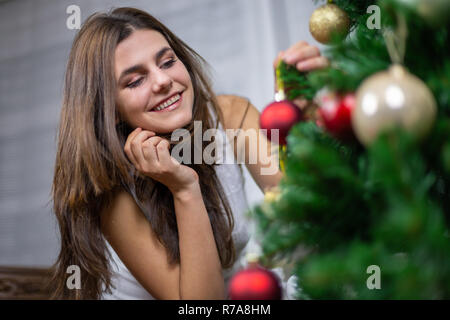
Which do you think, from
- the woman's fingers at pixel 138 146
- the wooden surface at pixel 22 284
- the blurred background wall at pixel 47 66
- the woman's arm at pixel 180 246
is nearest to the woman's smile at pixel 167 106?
the woman's fingers at pixel 138 146

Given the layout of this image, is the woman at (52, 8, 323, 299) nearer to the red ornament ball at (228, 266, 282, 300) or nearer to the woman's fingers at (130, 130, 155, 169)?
the woman's fingers at (130, 130, 155, 169)

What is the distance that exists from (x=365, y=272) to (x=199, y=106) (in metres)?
0.84

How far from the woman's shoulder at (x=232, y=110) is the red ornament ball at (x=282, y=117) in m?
0.81

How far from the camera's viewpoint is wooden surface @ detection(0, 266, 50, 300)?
154 cm

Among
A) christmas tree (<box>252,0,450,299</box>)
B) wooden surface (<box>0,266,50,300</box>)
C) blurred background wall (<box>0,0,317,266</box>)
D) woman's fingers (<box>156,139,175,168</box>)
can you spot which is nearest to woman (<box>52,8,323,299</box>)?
woman's fingers (<box>156,139,175,168</box>)

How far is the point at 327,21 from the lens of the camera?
509mm

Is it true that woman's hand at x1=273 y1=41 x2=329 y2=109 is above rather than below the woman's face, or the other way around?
below

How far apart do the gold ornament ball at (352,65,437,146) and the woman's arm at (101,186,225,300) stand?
0.50m

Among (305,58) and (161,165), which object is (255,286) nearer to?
(305,58)

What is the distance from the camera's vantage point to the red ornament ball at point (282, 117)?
452 millimetres

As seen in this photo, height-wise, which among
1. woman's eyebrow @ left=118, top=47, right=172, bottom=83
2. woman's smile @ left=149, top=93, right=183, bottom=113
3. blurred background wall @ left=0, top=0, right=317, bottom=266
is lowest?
woman's smile @ left=149, top=93, right=183, bottom=113

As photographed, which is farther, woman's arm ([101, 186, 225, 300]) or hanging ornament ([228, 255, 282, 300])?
woman's arm ([101, 186, 225, 300])

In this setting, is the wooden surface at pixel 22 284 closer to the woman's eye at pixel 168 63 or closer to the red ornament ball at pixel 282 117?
the woman's eye at pixel 168 63
